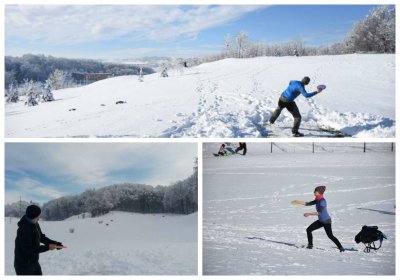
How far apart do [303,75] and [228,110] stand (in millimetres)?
1070

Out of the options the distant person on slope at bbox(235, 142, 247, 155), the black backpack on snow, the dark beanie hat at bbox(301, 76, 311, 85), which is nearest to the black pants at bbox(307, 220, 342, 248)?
the black backpack on snow

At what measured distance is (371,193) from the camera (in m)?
5.04

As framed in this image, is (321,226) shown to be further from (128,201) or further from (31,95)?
(31,95)

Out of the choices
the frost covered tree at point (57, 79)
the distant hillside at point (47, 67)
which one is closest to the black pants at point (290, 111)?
the distant hillside at point (47, 67)

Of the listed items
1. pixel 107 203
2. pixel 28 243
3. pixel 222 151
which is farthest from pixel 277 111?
pixel 28 243

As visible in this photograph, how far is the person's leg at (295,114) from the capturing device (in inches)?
194

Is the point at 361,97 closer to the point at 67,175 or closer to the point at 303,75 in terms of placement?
the point at 303,75

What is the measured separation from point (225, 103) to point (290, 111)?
2.56ft

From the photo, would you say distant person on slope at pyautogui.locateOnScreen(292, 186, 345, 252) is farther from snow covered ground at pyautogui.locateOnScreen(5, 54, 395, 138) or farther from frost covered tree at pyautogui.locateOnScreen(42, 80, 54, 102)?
frost covered tree at pyautogui.locateOnScreen(42, 80, 54, 102)

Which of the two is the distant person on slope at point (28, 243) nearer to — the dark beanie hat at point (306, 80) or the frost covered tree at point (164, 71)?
the frost covered tree at point (164, 71)

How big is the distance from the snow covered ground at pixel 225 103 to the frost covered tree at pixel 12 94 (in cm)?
7

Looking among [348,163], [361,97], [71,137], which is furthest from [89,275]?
[361,97]

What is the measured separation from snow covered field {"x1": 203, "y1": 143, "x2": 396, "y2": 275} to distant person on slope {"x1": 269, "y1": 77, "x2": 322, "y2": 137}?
0.29m

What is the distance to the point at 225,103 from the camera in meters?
5.19
